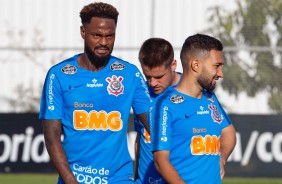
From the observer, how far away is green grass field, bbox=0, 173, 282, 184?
1562 cm

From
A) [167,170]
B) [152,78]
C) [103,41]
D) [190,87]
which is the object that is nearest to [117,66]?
[103,41]

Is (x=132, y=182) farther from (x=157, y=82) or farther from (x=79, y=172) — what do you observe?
(x=157, y=82)

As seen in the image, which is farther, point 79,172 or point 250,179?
point 250,179

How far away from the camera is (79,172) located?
24.1 feet

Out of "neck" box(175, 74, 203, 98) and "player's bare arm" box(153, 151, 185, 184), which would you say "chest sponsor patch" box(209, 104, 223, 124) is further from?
"player's bare arm" box(153, 151, 185, 184)

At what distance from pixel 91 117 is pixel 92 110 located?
61 mm

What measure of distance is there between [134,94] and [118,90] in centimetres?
17

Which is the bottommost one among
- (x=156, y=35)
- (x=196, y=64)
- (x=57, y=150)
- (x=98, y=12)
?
(x=156, y=35)

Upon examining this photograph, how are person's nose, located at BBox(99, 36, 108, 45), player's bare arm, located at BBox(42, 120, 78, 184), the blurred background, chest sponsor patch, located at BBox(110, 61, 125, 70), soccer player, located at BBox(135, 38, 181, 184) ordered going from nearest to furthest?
player's bare arm, located at BBox(42, 120, 78, 184)
person's nose, located at BBox(99, 36, 108, 45)
chest sponsor patch, located at BBox(110, 61, 125, 70)
soccer player, located at BBox(135, 38, 181, 184)
the blurred background

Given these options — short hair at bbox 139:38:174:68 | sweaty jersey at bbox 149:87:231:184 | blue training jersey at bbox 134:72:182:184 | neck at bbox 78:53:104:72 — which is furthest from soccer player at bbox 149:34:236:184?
blue training jersey at bbox 134:72:182:184

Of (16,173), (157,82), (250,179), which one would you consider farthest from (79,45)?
(157,82)

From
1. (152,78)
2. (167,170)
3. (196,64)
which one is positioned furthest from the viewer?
(152,78)

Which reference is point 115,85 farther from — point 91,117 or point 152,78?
point 152,78

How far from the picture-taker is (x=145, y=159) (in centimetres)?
823
